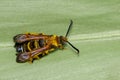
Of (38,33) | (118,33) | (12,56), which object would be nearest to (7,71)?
(12,56)

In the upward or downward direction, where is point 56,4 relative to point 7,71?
upward

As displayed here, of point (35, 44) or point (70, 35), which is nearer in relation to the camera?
point (35, 44)

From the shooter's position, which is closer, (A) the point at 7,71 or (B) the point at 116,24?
(A) the point at 7,71

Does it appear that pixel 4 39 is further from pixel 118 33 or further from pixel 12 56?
pixel 118 33
